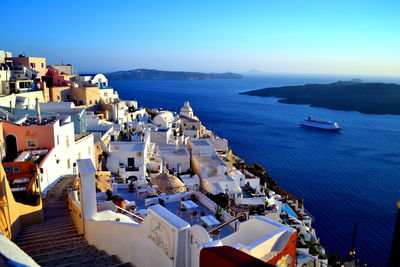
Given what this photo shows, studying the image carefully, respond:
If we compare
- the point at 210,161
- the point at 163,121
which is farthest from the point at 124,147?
the point at 163,121

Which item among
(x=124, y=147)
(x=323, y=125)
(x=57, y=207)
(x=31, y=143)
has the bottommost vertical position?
(x=323, y=125)

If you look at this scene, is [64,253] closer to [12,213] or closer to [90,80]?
[12,213]

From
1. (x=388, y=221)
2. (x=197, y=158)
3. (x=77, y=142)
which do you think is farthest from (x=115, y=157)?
(x=388, y=221)

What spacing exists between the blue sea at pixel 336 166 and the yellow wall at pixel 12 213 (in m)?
17.1

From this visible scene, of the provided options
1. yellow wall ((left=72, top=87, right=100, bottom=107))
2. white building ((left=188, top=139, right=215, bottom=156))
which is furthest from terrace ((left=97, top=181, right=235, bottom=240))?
yellow wall ((left=72, top=87, right=100, bottom=107))

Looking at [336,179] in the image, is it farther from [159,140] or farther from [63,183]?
[63,183]

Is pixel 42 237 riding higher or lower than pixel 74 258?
lower

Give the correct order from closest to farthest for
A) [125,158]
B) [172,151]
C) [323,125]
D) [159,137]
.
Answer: [125,158]
[172,151]
[159,137]
[323,125]

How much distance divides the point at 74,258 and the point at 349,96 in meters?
111

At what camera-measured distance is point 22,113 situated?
16.6 m

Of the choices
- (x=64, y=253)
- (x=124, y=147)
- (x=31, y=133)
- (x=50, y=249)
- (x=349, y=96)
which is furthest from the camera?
(x=349, y=96)

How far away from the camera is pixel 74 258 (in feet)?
17.7

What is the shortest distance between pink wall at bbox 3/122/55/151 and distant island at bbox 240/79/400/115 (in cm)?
8489

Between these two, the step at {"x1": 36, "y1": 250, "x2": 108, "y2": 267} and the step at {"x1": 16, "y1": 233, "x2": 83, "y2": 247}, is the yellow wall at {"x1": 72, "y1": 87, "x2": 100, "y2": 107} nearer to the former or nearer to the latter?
the step at {"x1": 16, "y1": 233, "x2": 83, "y2": 247}
